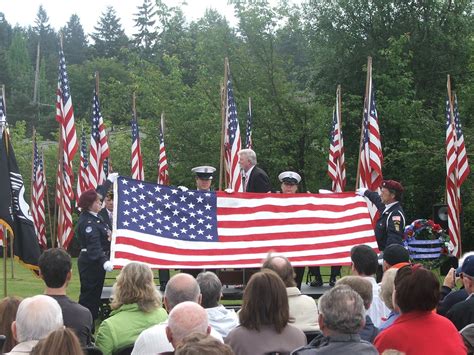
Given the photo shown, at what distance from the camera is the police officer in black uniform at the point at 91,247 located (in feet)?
39.0

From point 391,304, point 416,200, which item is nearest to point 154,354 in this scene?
point 391,304

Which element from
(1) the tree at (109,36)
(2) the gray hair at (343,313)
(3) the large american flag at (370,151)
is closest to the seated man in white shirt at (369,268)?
(2) the gray hair at (343,313)

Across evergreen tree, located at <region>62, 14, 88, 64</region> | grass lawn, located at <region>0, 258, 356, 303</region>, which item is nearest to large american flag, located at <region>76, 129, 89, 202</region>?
grass lawn, located at <region>0, 258, 356, 303</region>

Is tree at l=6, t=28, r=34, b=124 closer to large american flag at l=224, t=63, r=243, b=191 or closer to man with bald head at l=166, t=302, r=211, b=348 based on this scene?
large american flag at l=224, t=63, r=243, b=191

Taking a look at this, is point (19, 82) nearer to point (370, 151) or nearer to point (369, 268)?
point (370, 151)

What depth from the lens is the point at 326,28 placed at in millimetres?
34094

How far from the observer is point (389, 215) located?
39.9 feet

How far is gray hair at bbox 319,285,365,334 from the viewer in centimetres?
490

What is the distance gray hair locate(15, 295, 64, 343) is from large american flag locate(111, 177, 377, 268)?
18.8 feet

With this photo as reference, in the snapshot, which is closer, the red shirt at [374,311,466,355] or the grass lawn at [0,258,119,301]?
the red shirt at [374,311,466,355]

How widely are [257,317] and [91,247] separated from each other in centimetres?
660

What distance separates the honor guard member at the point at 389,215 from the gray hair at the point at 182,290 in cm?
645

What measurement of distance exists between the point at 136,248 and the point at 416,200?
19877 millimetres

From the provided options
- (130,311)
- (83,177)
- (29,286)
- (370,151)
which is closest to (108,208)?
(370,151)
